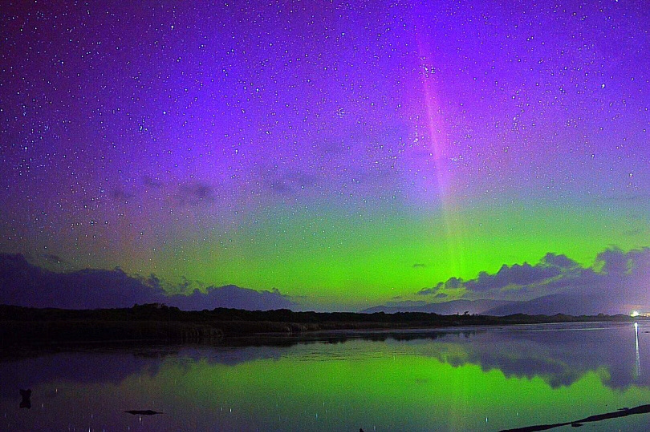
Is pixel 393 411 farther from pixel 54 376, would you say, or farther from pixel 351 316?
pixel 351 316

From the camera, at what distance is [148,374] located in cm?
2788

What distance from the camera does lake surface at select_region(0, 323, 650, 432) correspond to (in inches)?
669

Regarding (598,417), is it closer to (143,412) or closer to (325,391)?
(325,391)

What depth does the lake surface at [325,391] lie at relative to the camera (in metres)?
17.0

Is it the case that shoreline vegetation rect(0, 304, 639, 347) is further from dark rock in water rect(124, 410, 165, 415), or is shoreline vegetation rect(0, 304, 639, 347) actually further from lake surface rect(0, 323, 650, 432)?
dark rock in water rect(124, 410, 165, 415)

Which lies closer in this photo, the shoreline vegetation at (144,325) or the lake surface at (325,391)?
the lake surface at (325,391)

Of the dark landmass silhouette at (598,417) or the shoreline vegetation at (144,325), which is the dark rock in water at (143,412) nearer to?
the dark landmass silhouette at (598,417)

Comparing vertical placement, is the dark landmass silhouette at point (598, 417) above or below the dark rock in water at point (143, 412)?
below

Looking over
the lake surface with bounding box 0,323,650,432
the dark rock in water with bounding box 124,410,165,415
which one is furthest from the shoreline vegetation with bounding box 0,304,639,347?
the dark rock in water with bounding box 124,410,165,415

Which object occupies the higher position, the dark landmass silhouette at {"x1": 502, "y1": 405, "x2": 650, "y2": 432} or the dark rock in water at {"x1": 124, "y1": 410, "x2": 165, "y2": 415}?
the dark rock in water at {"x1": 124, "y1": 410, "x2": 165, "y2": 415}

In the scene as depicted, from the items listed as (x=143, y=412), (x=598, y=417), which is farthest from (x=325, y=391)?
(x=598, y=417)

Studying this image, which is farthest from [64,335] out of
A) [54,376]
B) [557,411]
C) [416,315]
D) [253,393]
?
[416,315]

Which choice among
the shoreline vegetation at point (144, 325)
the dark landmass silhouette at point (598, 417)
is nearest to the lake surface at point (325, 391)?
the dark landmass silhouette at point (598, 417)

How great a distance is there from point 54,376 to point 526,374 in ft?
67.8
